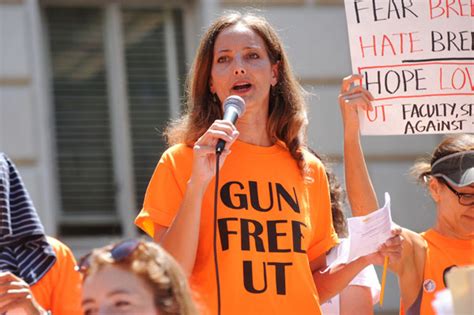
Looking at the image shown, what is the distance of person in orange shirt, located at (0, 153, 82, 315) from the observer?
15.7 feet

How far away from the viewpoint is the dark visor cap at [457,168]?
5.35 metres

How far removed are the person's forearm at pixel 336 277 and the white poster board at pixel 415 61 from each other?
0.61 m

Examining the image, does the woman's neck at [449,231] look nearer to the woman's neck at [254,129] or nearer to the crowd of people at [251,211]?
the crowd of people at [251,211]

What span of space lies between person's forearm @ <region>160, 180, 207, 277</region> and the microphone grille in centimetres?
28

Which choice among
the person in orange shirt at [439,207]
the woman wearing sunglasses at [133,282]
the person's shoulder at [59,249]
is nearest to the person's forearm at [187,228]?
the person's shoulder at [59,249]

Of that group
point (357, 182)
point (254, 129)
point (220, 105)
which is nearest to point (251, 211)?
point (254, 129)

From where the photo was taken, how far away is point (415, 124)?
5.40m

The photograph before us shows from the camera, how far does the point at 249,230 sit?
15.5ft

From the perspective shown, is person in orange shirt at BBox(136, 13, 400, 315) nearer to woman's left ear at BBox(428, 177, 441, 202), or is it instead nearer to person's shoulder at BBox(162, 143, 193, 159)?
person's shoulder at BBox(162, 143, 193, 159)

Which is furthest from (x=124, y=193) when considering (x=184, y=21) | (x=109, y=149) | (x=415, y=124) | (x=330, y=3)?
(x=415, y=124)

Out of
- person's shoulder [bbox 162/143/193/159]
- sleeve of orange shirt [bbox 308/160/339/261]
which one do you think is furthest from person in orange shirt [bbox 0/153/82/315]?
sleeve of orange shirt [bbox 308/160/339/261]

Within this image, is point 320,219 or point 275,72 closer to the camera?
point 320,219

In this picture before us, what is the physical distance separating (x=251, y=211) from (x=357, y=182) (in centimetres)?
61

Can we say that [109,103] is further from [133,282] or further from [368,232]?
[133,282]
